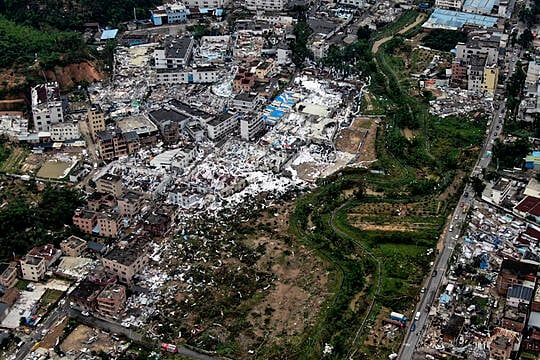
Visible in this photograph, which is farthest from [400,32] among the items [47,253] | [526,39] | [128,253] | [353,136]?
[47,253]

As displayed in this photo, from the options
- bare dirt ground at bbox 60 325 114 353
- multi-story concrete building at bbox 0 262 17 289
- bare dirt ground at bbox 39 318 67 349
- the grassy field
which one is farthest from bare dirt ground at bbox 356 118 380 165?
the grassy field

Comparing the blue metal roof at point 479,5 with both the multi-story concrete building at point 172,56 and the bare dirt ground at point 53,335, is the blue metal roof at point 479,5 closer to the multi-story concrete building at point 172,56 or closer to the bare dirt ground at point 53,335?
the multi-story concrete building at point 172,56

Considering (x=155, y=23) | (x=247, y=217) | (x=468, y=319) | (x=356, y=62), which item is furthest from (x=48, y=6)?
(x=468, y=319)

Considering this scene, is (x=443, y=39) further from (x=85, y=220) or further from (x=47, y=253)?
(x=47, y=253)

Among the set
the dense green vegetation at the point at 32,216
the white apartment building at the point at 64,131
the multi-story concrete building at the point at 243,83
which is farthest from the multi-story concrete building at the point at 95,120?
the multi-story concrete building at the point at 243,83

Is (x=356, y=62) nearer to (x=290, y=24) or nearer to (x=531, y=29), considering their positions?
(x=290, y=24)
